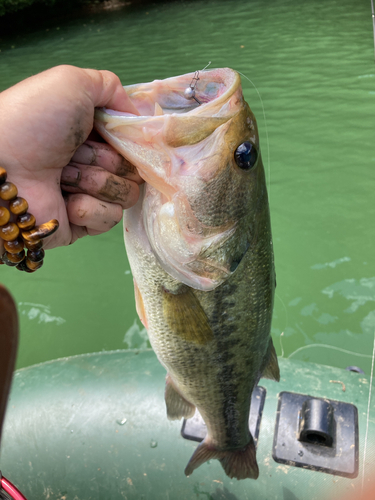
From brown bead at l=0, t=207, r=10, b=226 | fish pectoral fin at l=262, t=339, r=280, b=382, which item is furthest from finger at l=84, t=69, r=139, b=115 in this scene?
fish pectoral fin at l=262, t=339, r=280, b=382

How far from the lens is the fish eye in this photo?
1233 mm

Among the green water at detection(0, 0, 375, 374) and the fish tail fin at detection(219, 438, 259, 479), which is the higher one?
the fish tail fin at detection(219, 438, 259, 479)

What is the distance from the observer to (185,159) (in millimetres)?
1206

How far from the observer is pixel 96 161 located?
1249 millimetres

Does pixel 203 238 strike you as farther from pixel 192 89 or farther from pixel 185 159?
pixel 192 89

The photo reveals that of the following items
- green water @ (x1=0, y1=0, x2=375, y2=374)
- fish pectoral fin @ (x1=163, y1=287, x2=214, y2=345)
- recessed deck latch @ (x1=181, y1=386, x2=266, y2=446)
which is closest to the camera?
fish pectoral fin @ (x1=163, y1=287, x2=214, y2=345)

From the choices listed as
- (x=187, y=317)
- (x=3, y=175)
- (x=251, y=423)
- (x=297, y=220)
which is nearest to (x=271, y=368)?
(x=251, y=423)

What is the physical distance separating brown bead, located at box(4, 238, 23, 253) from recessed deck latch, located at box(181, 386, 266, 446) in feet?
4.55

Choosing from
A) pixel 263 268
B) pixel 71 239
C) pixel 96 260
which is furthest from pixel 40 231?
pixel 96 260

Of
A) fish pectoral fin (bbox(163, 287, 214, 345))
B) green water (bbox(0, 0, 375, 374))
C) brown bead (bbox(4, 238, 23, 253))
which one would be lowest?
green water (bbox(0, 0, 375, 374))

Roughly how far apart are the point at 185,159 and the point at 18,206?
0.51 metres

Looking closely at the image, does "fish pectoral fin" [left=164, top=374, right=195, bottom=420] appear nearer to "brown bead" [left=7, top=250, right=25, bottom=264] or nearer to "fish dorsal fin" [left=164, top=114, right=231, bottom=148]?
"brown bead" [left=7, top=250, right=25, bottom=264]

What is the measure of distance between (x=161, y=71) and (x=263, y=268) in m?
9.90

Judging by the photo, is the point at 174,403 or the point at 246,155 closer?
the point at 246,155
